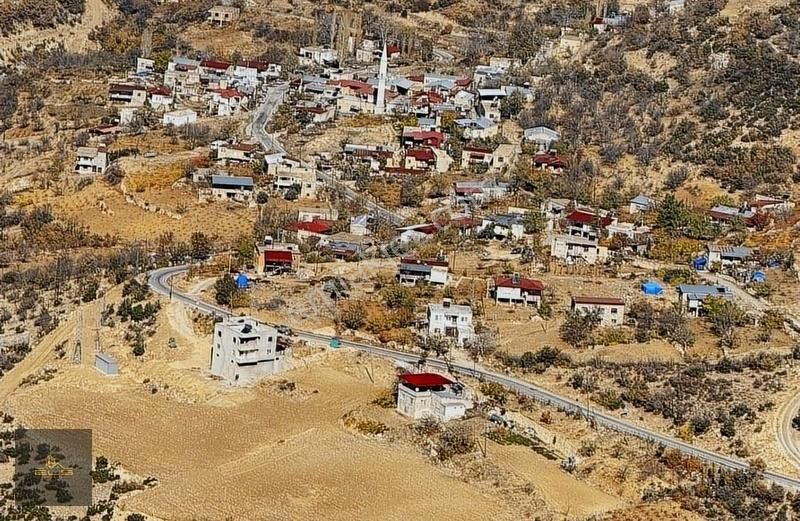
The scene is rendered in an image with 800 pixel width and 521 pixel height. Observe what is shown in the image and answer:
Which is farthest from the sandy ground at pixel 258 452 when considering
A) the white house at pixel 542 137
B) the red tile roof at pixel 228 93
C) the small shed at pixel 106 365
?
the red tile roof at pixel 228 93

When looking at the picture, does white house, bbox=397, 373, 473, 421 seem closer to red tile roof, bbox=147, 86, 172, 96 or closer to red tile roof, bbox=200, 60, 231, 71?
red tile roof, bbox=147, 86, 172, 96

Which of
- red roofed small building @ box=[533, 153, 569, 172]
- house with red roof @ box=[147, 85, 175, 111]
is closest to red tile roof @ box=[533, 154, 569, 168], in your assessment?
red roofed small building @ box=[533, 153, 569, 172]

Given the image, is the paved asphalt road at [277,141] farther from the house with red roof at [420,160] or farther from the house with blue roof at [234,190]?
the house with red roof at [420,160]

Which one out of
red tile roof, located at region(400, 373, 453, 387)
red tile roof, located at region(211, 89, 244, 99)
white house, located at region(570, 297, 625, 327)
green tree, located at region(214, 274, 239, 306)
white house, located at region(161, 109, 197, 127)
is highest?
red tile roof, located at region(211, 89, 244, 99)

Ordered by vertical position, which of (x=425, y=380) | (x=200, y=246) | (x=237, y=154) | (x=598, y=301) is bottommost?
(x=425, y=380)

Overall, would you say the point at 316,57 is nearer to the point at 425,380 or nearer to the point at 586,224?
the point at 586,224

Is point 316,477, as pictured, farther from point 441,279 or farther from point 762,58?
point 762,58

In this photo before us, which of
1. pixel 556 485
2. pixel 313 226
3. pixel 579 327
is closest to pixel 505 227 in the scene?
pixel 313 226
